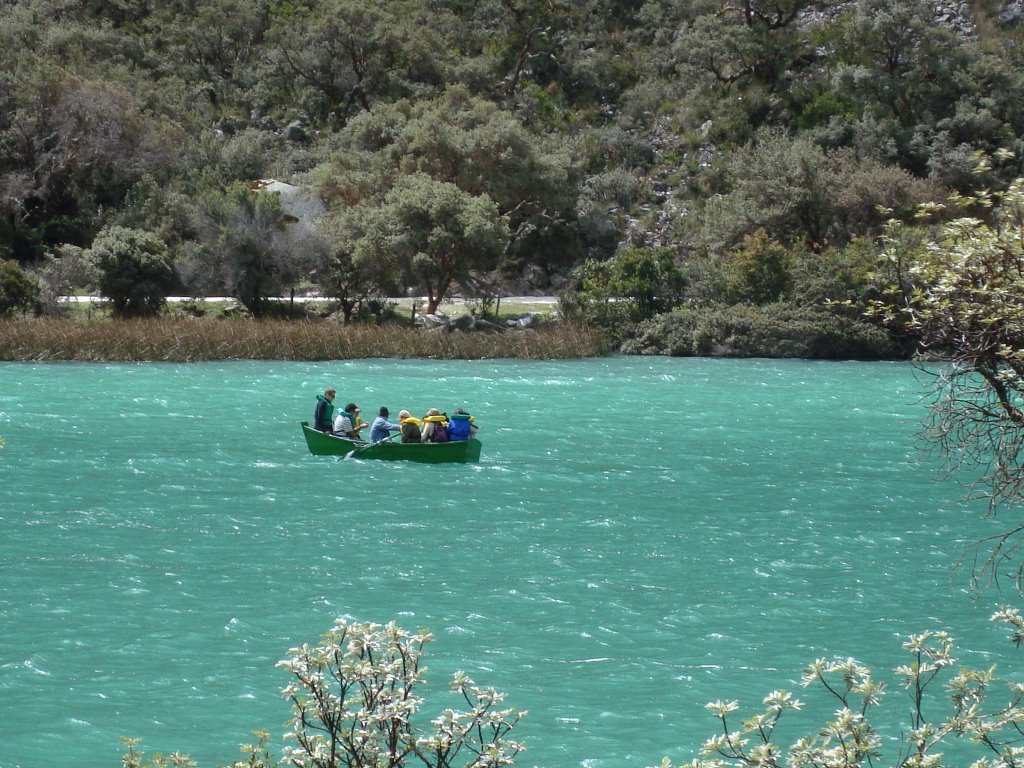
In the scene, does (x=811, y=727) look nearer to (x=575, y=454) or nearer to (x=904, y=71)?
(x=575, y=454)

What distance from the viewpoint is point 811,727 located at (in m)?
11.2

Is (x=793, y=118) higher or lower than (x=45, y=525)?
higher

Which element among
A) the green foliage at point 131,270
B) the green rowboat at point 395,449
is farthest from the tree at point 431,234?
the green rowboat at point 395,449

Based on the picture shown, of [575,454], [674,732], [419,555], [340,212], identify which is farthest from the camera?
[340,212]

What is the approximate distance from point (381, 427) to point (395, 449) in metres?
0.65

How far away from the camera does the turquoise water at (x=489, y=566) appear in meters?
11.5

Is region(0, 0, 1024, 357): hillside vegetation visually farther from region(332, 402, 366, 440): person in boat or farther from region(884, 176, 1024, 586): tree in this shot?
region(884, 176, 1024, 586): tree

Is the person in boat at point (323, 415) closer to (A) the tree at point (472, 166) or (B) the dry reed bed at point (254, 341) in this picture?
(B) the dry reed bed at point (254, 341)

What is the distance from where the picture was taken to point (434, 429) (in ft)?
78.9

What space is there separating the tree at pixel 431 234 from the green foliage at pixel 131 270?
24.7ft

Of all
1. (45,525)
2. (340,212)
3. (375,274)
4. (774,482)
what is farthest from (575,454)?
(340,212)

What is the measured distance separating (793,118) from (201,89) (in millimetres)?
35799

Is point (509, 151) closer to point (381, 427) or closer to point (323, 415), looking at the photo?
point (323, 415)

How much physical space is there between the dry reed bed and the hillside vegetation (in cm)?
376
